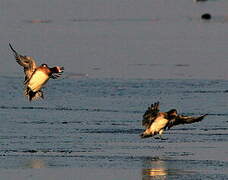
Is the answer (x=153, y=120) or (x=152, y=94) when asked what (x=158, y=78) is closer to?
(x=152, y=94)

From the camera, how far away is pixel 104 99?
23812 mm

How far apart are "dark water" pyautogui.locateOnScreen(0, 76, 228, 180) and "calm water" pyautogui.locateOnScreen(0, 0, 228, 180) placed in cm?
2

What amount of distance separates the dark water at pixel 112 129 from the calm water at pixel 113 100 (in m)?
0.02

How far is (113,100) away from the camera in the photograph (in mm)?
23656

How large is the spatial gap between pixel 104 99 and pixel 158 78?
4070mm

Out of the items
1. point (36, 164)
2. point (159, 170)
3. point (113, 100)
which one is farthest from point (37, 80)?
point (113, 100)

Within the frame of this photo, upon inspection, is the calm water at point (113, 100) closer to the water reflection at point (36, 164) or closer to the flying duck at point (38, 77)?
the water reflection at point (36, 164)

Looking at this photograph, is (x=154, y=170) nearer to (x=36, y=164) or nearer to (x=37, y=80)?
(x=36, y=164)

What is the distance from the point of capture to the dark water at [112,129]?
1628 centimetres

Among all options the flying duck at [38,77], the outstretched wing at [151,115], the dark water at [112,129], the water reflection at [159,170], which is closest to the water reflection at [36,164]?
the dark water at [112,129]

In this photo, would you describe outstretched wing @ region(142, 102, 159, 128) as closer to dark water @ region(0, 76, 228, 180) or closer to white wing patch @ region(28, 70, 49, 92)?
dark water @ region(0, 76, 228, 180)

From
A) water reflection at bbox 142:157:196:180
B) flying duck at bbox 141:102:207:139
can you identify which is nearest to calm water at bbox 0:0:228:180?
water reflection at bbox 142:157:196:180


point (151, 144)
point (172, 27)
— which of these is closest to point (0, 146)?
point (151, 144)

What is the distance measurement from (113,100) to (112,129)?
403 cm
